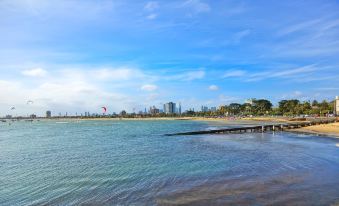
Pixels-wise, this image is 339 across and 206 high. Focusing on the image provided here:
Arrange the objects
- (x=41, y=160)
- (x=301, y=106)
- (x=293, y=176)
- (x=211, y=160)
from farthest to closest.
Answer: (x=301, y=106), (x=41, y=160), (x=211, y=160), (x=293, y=176)

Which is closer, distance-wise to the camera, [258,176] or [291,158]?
[258,176]

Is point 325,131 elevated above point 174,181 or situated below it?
above

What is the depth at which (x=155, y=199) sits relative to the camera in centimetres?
1516

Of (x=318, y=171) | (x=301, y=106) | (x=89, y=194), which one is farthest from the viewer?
(x=301, y=106)

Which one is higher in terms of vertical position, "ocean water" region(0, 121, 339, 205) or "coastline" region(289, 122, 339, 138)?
"coastline" region(289, 122, 339, 138)

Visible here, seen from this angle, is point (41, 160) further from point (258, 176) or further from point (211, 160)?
point (258, 176)

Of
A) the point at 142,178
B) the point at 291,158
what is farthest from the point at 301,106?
the point at 142,178

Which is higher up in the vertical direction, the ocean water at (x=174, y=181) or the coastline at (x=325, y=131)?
the coastline at (x=325, y=131)

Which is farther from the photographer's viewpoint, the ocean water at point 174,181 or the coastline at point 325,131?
the coastline at point 325,131

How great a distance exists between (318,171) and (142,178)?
10585 mm

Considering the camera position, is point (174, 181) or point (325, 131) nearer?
point (174, 181)

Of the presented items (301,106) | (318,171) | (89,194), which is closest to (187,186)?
(89,194)

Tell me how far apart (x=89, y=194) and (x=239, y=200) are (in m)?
6.75

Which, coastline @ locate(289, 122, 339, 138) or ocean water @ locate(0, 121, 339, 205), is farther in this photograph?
coastline @ locate(289, 122, 339, 138)
